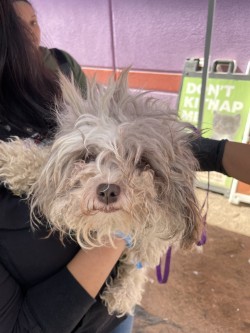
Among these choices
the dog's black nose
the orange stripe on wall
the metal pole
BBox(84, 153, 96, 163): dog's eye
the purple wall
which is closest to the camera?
the dog's black nose

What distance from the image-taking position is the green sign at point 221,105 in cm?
279

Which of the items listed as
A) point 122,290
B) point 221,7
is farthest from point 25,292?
point 221,7

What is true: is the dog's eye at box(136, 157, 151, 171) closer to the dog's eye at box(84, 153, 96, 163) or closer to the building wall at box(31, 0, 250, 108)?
the dog's eye at box(84, 153, 96, 163)

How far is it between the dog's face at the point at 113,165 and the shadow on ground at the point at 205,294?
4.83 feet

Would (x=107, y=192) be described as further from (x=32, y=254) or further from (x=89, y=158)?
(x=32, y=254)

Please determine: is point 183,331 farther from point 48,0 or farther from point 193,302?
point 48,0

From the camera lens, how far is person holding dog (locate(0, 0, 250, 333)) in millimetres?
898

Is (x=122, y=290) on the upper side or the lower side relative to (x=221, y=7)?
lower

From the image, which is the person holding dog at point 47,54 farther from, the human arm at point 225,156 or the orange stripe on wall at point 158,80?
the orange stripe on wall at point 158,80

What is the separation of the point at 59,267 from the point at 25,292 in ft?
0.39

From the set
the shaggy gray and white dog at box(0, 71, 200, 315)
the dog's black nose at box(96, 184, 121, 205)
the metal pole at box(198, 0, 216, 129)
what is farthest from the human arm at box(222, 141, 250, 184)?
the metal pole at box(198, 0, 216, 129)

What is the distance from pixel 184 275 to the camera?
8.20 feet

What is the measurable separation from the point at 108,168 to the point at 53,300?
0.39 metres

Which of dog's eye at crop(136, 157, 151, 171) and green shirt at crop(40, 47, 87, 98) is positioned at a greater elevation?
green shirt at crop(40, 47, 87, 98)
